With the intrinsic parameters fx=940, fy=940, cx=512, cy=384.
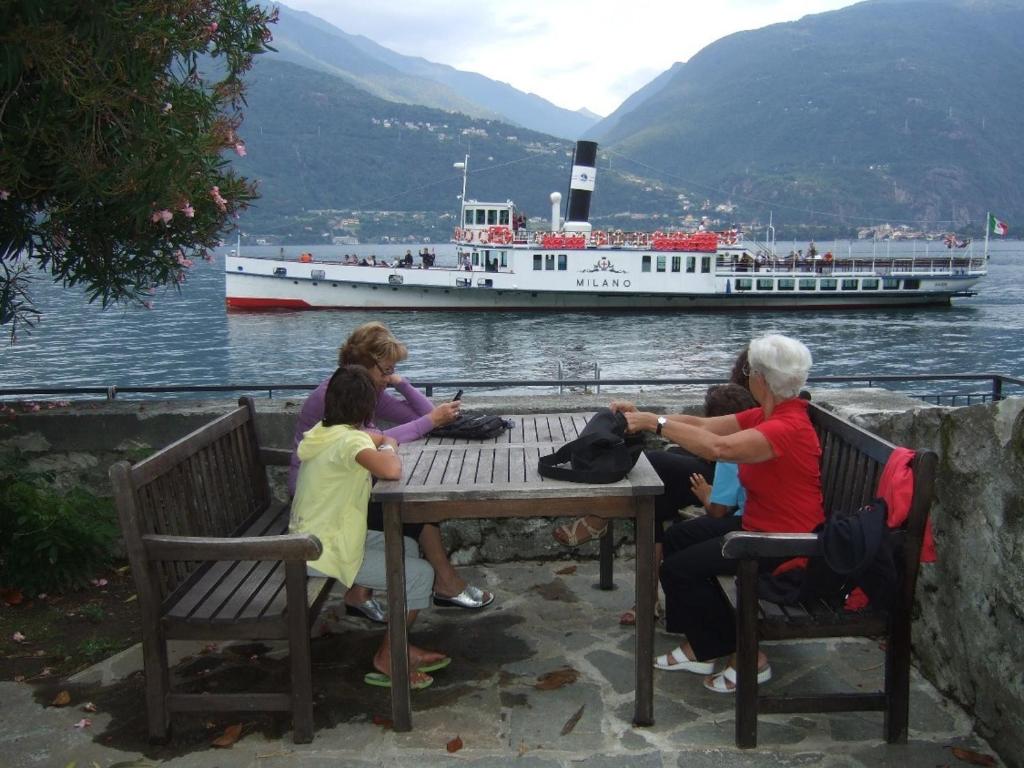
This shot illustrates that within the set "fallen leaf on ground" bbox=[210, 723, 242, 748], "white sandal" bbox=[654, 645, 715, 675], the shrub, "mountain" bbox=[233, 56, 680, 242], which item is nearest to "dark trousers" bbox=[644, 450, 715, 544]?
"white sandal" bbox=[654, 645, 715, 675]

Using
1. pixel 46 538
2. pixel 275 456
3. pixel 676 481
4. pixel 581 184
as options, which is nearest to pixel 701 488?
pixel 676 481

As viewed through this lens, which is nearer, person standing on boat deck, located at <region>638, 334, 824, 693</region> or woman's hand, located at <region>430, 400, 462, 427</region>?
person standing on boat deck, located at <region>638, 334, 824, 693</region>

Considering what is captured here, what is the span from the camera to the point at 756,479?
3.33m

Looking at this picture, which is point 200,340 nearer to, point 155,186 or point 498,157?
point 155,186

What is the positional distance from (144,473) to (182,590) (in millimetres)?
473

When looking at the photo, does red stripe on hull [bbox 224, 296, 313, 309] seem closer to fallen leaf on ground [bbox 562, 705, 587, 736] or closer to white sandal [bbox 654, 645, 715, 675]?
white sandal [bbox 654, 645, 715, 675]

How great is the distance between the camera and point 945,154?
645ft

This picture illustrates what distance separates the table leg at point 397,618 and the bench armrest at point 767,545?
1082 mm

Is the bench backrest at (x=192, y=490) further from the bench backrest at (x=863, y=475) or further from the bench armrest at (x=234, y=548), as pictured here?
the bench backrest at (x=863, y=475)

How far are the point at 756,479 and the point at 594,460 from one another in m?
0.62

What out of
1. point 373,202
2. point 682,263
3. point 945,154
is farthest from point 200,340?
point 945,154

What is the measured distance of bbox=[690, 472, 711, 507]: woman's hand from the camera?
12.7ft

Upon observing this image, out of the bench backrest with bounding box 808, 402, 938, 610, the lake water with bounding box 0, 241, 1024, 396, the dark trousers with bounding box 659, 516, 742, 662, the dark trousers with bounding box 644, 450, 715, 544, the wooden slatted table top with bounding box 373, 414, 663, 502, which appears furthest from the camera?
the lake water with bounding box 0, 241, 1024, 396

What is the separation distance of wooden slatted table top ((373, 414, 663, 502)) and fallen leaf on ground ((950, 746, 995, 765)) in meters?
1.24
